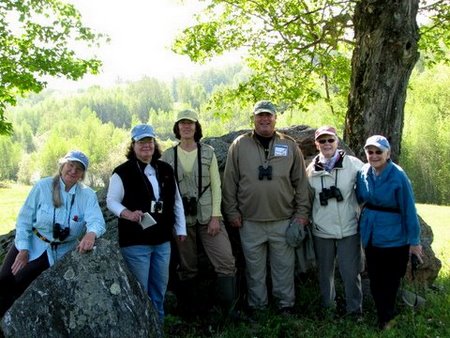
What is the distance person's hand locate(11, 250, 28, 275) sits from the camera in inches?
209

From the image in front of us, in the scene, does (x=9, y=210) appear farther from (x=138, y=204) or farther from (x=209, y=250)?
(x=138, y=204)

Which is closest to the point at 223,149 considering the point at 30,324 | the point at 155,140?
the point at 155,140

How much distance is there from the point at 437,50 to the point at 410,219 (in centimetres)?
1128

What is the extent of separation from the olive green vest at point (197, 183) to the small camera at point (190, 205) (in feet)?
0.09

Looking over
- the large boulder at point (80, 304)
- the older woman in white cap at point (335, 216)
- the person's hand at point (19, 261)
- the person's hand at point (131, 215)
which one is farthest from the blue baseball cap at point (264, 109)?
the person's hand at point (19, 261)

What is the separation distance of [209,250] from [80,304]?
6.83 feet

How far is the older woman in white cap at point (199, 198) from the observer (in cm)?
634

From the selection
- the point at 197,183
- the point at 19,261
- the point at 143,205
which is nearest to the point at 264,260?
the point at 197,183

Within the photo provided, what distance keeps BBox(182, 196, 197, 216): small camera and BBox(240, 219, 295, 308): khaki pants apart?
784 mm

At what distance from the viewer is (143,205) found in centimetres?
569

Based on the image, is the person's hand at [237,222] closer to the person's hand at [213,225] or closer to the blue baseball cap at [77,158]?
the person's hand at [213,225]

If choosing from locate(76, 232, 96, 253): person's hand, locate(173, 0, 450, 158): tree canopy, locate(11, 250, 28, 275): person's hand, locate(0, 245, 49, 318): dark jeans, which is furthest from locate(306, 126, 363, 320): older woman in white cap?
locate(173, 0, 450, 158): tree canopy

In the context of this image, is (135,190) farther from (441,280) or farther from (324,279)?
(441,280)

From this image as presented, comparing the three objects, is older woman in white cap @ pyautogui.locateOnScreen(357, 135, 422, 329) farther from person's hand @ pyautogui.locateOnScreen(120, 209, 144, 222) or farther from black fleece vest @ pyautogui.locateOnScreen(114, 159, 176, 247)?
person's hand @ pyautogui.locateOnScreen(120, 209, 144, 222)
